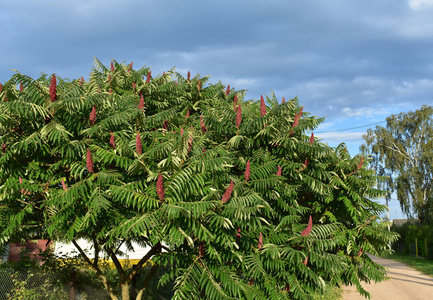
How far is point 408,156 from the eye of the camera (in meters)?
39.2

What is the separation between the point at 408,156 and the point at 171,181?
39.6 metres

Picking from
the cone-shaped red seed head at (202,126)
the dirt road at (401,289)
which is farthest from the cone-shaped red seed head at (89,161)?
the dirt road at (401,289)

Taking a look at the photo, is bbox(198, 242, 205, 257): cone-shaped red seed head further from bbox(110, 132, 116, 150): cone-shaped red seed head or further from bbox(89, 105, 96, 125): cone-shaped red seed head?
bbox(89, 105, 96, 125): cone-shaped red seed head

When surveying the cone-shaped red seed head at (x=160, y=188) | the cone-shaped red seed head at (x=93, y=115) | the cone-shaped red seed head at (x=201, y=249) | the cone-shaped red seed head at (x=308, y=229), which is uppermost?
the cone-shaped red seed head at (x=93, y=115)

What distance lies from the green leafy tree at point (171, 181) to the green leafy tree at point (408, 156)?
3368cm

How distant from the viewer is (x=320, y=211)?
29.1 ft

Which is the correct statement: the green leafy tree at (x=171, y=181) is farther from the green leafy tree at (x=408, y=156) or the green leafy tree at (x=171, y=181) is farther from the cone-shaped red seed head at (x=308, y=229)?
the green leafy tree at (x=408, y=156)

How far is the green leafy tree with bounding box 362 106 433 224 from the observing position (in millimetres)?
37219

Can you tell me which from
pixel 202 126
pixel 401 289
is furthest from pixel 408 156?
pixel 202 126

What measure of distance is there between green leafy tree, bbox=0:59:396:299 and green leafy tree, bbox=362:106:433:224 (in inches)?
1326

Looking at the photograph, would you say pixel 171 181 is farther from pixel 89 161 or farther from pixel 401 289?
pixel 401 289

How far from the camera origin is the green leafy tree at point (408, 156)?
37.2 metres

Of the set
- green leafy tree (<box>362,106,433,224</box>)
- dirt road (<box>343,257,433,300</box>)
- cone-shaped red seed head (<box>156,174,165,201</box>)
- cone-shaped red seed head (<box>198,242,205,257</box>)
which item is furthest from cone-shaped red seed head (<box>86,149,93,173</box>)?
green leafy tree (<box>362,106,433,224</box>)

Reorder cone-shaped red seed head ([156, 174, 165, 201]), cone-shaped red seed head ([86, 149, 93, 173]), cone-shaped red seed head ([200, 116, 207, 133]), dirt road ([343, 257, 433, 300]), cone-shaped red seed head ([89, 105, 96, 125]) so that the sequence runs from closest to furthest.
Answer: cone-shaped red seed head ([156, 174, 165, 201])
cone-shaped red seed head ([86, 149, 93, 173])
cone-shaped red seed head ([89, 105, 96, 125])
cone-shaped red seed head ([200, 116, 207, 133])
dirt road ([343, 257, 433, 300])
